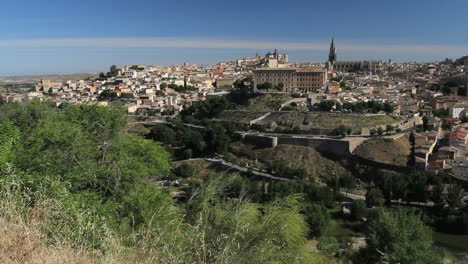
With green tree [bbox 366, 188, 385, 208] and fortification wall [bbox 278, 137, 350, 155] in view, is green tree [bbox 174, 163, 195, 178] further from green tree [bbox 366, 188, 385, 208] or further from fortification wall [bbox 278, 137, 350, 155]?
green tree [bbox 366, 188, 385, 208]

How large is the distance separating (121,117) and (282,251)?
7.95 meters

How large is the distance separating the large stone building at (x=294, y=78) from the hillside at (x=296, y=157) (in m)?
20.3

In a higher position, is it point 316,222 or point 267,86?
point 267,86

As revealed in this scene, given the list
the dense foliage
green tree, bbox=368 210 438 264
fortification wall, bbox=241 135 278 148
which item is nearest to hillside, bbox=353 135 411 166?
fortification wall, bbox=241 135 278 148

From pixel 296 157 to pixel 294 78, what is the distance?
24422 millimetres

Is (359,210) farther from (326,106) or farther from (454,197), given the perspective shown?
(326,106)

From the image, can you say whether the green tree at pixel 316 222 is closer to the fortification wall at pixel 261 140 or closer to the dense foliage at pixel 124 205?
the dense foliage at pixel 124 205

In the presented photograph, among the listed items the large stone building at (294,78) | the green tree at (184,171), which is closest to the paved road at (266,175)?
the green tree at (184,171)

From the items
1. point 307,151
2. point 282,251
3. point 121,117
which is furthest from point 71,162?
point 307,151

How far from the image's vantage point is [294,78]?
164ft

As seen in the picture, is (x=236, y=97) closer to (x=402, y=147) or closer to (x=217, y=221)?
(x=402, y=147)

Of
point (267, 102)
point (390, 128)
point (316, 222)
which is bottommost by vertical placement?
point (316, 222)

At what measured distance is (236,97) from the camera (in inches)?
1863

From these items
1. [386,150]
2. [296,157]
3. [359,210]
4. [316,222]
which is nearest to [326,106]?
[296,157]
